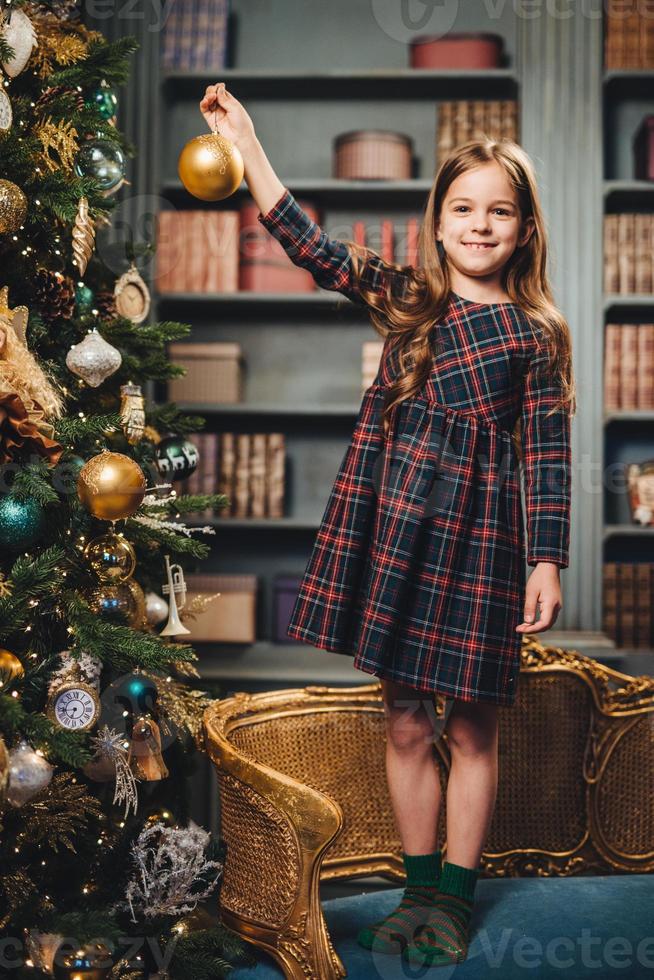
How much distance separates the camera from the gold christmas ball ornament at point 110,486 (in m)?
1.28

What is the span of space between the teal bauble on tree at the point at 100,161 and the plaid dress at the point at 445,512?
260 mm

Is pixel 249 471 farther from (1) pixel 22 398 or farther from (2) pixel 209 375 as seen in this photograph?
(1) pixel 22 398

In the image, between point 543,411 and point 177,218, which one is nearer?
point 543,411

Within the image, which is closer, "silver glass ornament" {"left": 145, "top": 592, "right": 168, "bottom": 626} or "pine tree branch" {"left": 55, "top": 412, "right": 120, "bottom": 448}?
"pine tree branch" {"left": 55, "top": 412, "right": 120, "bottom": 448}

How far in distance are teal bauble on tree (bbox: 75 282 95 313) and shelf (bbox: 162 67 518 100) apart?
5.15 ft

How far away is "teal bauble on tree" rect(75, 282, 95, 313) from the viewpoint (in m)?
1.55

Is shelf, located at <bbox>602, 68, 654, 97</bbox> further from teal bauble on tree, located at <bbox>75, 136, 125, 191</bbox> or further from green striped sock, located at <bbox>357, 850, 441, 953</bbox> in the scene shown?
green striped sock, located at <bbox>357, 850, 441, 953</bbox>

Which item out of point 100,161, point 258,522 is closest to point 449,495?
point 100,161

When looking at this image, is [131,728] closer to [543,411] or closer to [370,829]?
[370,829]

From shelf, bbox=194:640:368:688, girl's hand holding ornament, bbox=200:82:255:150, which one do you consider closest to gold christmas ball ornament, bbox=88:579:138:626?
girl's hand holding ornament, bbox=200:82:255:150

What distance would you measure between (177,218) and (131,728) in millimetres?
1835

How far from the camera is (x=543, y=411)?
155cm

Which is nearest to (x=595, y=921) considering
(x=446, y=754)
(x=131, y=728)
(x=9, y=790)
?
(x=446, y=754)

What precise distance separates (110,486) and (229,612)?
1640 mm
